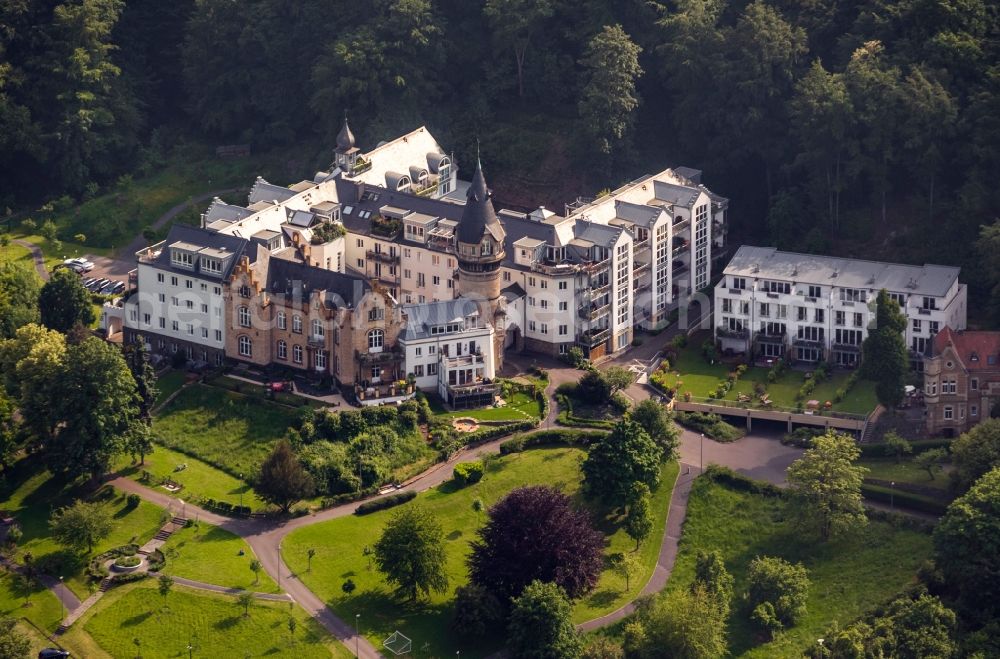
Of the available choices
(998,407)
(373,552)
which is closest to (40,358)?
(373,552)

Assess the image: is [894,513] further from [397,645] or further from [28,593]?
[28,593]

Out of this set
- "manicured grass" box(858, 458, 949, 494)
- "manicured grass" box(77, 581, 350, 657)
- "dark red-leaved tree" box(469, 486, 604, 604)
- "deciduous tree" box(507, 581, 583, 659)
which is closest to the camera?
"deciduous tree" box(507, 581, 583, 659)

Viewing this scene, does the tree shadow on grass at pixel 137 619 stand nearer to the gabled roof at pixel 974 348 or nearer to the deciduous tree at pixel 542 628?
the deciduous tree at pixel 542 628

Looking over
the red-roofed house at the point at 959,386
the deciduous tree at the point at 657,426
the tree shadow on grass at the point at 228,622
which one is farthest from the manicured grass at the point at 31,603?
the red-roofed house at the point at 959,386

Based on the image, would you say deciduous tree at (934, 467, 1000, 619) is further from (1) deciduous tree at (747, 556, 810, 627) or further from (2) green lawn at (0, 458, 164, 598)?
(2) green lawn at (0, 458, 164, 598)

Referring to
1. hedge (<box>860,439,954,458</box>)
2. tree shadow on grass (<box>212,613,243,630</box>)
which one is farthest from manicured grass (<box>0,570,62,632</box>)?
hedge (<box>860,439,954,458</box>)
